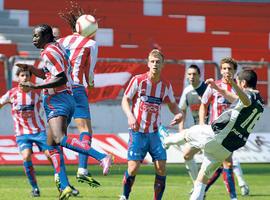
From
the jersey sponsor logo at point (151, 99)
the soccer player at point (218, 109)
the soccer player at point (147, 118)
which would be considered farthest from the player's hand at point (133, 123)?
the soccer player at point (218, 109)

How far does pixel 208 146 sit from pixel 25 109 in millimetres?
5152

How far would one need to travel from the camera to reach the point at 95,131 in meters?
20.6

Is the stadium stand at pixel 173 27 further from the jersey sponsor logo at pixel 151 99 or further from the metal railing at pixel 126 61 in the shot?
the jersey sponsor logo at pixel 151 99

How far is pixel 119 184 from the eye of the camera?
49.3 ft

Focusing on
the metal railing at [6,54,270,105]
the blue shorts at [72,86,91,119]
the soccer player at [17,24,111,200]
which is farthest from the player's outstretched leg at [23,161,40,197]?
the metal railing at [6,54,270,105]

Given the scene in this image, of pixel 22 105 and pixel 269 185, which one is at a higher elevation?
pixel 22 105

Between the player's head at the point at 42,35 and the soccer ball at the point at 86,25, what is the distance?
1072 millimetres

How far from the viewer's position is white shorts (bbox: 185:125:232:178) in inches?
403

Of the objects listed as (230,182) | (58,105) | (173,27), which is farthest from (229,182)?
(173,27)

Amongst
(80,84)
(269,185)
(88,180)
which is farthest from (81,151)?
(269,185)

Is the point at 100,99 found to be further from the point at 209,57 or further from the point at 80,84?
the point at 80,84

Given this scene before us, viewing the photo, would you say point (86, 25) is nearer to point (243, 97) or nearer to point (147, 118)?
point (147, 118)

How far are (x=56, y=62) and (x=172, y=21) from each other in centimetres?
1797

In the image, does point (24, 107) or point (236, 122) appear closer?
point (236, 122)
